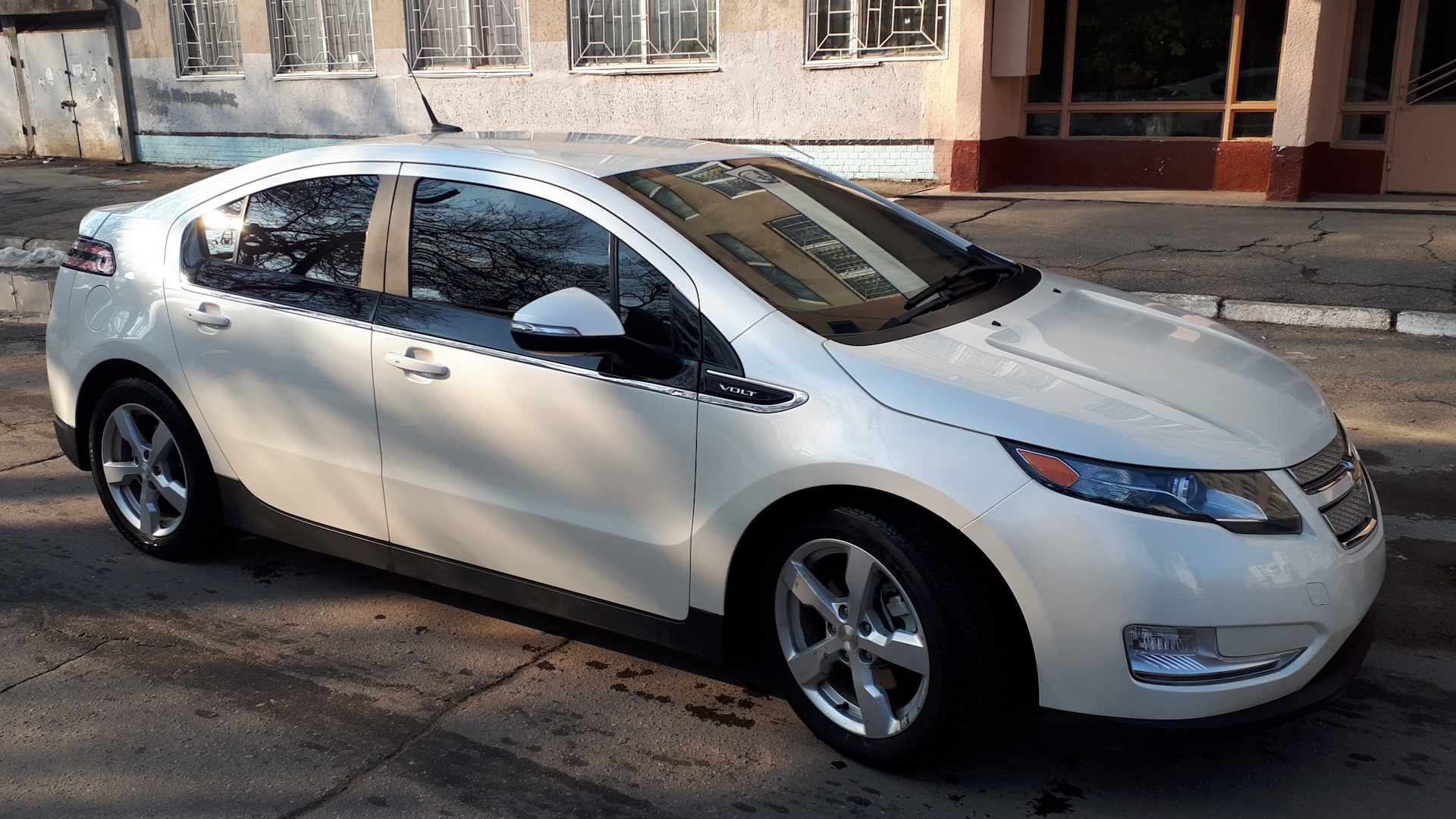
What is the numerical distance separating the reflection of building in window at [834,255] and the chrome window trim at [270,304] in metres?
1.36

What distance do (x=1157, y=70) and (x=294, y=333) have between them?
38.1 feet

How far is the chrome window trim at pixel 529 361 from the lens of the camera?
323 centimetres

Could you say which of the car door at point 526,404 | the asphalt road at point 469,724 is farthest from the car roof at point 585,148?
the asphalt road at point 469,724

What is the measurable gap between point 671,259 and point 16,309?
874 cm

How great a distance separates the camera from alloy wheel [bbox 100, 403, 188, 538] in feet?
14.6

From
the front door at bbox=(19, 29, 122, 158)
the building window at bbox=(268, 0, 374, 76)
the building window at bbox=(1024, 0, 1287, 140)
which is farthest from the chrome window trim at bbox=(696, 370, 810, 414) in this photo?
the front door at bbox=(19, 29, 122, 158)

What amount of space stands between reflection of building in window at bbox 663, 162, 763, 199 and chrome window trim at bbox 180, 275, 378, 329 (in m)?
1.07

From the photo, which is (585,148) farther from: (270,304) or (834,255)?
(270,304)

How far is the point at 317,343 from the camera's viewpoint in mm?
3859

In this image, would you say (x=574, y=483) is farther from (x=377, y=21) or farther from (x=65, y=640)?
(x=377, y=21)

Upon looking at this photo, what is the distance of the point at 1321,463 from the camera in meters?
3.03

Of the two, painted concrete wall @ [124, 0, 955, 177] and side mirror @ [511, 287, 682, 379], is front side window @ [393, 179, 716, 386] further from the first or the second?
painted concrete wall @ [124, 0, 955, 177]

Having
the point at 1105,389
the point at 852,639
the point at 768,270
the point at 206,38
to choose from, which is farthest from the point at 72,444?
the point at 206,38

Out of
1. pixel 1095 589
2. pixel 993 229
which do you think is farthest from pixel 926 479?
pixel 993 229
